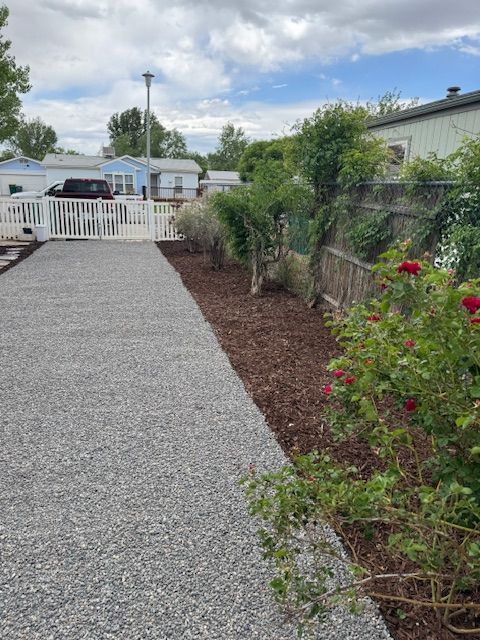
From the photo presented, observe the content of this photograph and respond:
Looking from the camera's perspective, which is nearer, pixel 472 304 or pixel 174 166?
pixel 472 304

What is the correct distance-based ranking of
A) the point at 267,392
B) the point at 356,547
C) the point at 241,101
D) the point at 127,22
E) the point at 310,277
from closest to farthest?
the point at 356,547, the point at 267,392, the point at 310,277, the point at 127,22, the point at 241,101

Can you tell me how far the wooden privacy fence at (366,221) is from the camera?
3.74m

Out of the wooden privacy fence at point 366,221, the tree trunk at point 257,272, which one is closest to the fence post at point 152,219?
the tree trunk at point 257,272

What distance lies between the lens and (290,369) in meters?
4.10

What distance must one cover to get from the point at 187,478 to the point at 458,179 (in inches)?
108

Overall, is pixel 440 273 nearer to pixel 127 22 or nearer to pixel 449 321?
pixel 449 321

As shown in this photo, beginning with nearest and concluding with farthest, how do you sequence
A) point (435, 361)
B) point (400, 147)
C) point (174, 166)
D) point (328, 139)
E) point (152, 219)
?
point (435, 361) < point (328, 139) < point (400, 147) < point (152, 219) < point (174, 166)

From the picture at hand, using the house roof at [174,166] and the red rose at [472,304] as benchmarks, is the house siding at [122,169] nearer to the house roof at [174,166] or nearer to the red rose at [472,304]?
the house roof at [174,166]

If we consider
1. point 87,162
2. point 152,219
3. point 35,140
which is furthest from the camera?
point 35,140

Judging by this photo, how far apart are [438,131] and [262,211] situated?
3483 mm

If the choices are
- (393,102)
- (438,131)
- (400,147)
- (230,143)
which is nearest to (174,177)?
(393,102)

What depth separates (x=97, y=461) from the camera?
2.65 m

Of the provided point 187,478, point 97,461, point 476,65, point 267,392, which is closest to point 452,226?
point 267,392

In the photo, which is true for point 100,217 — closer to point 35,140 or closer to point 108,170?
point 108,170
